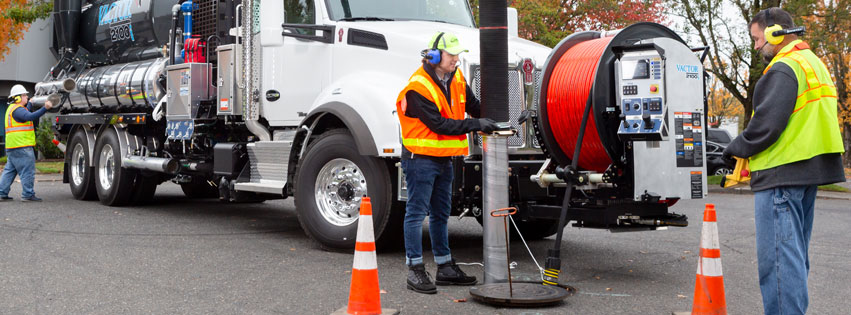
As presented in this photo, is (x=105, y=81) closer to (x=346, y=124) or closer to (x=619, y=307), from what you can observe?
(x=346, y=124)

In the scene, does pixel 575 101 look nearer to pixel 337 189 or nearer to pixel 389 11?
pixel 337 189

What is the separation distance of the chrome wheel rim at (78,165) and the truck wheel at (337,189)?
6.26 m

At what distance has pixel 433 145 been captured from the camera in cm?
622

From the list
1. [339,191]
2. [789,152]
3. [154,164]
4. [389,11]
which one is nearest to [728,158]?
[789,152]

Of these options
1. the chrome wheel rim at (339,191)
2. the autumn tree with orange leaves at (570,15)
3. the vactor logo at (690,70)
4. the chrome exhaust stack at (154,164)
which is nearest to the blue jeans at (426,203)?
the chrome wheel rim at (339,191)

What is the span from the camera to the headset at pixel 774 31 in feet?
14.9

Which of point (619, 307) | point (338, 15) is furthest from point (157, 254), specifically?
point (619, 307)

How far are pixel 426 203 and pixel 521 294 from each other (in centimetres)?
98

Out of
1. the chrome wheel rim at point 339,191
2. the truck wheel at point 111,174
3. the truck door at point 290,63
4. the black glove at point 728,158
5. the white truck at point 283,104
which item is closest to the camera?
the black glove at point 728,158

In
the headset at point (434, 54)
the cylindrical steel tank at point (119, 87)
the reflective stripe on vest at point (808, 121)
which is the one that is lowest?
the reflective stripe on vest at point (808, 121)

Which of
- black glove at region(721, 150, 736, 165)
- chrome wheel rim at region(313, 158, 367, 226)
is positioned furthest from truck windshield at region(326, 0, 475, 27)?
black glove at region(721, 150, 736, 165)

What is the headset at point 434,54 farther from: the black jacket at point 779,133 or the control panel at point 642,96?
the black jacket at point 779,133

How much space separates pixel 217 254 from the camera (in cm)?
788

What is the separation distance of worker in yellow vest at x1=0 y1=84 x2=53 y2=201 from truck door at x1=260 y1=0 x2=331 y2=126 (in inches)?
218
